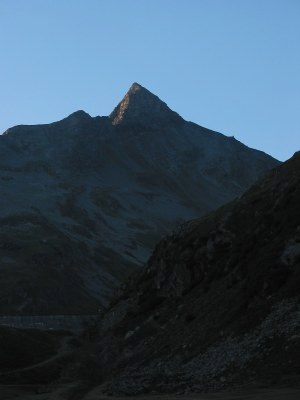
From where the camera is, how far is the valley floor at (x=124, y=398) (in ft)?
99.7

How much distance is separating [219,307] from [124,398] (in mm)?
18469

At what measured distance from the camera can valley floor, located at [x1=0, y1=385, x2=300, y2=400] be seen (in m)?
30.4

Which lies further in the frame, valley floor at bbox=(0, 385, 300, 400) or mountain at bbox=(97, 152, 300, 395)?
mountain at bbox=(97, 152, 300, 395)

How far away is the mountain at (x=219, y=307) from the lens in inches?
1619

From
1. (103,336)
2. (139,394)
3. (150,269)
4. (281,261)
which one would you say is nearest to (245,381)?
(139,394)

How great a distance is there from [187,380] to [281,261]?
52.8 feet

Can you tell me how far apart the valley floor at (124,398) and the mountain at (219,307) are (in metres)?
1.65

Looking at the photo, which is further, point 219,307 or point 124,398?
point 219,307

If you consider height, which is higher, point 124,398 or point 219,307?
point 219,307

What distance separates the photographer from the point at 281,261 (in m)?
53.9

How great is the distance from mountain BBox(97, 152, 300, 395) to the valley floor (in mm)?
1646

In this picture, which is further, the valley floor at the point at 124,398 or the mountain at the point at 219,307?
the mountain at the point at 219,307

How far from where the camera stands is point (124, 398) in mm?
42562

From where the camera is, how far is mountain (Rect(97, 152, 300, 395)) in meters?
41.1
